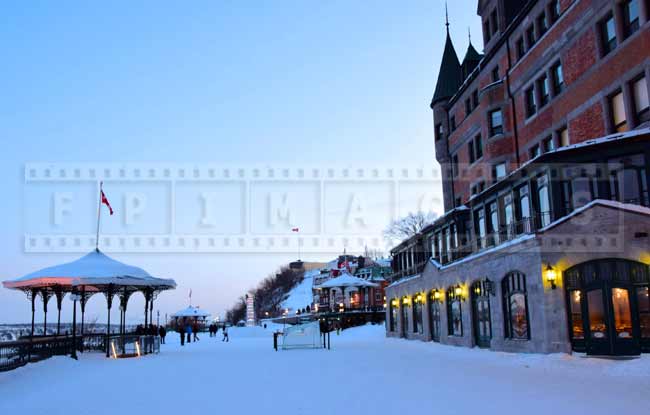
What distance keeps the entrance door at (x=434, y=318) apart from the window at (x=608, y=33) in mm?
17240

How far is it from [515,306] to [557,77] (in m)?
10.5

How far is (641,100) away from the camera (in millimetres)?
20500

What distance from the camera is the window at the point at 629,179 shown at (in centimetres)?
1873

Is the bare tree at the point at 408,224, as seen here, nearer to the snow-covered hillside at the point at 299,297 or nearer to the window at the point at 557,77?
the window at the point at 557,77

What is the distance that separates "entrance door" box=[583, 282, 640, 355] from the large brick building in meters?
0.04

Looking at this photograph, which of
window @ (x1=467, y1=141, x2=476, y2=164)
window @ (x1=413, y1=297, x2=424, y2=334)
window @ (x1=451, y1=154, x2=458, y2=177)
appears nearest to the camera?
window @ (x1=467, y1=141, x2=476, y2=164)

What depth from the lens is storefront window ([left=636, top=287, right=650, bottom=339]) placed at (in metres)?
17.8

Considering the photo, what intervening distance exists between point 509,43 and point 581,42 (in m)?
7.24

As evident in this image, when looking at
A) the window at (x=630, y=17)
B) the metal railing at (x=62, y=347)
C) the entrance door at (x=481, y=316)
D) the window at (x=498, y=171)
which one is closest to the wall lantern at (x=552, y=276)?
the entrance door at (x=481, y=316)

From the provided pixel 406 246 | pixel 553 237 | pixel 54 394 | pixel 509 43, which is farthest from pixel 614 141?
pixel 406 246

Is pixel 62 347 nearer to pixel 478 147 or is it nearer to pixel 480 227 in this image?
pixel 480 227

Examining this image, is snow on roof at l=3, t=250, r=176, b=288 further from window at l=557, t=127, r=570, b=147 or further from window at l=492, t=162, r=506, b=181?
window at l=557, t=127, r=570, b=147

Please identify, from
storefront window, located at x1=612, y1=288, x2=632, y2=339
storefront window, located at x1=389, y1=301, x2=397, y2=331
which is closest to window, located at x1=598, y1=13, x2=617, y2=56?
storefront window, located at x1=612, y1=288, x2=632, y2=339

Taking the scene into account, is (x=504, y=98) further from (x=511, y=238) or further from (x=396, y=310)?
(x=396, y=310)
